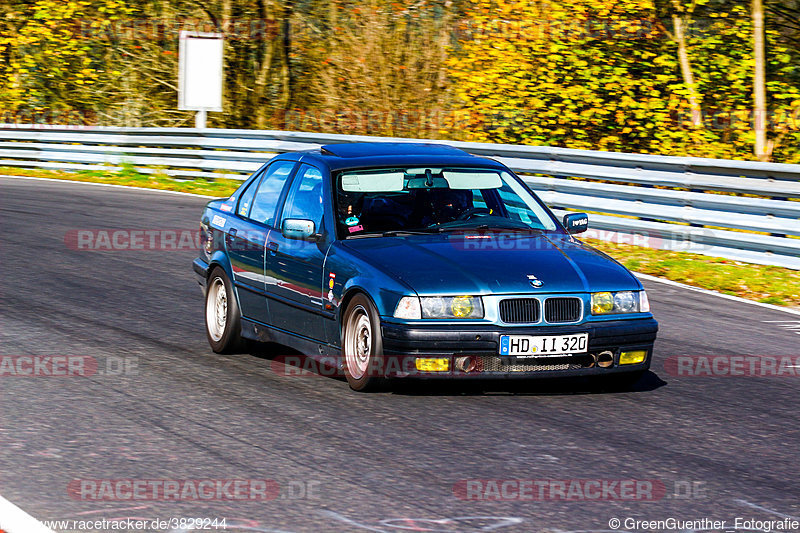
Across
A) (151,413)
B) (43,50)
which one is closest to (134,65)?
(43,50)

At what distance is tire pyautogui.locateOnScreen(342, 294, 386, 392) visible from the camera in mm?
7102

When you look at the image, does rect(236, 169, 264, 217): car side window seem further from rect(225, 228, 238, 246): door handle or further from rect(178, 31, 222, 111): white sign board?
rect(178, 31, 222, 111): white sign board

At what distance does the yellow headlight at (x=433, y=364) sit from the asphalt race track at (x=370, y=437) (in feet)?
0.72

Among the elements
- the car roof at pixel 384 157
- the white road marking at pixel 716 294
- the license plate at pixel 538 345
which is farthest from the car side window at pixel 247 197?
the white road marking at pixel 716 294

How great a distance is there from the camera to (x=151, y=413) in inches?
270

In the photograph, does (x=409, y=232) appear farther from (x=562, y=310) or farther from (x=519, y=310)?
(x=562, y=310)

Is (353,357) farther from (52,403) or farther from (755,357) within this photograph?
(755,357)

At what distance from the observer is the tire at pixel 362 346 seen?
7.10 metres

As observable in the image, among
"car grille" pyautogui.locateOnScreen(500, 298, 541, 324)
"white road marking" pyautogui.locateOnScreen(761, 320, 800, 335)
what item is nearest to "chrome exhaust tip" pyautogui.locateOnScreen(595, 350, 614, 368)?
"car grille" pyautogui.locateOnScreen(500, 298, 541, 324)

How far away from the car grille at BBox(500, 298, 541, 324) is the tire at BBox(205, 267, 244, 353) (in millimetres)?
2478

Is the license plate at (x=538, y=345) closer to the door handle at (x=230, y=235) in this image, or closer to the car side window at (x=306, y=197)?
the car side window at (x=306, y=197)

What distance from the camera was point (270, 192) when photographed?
890 centimetres

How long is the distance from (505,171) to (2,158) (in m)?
22.5

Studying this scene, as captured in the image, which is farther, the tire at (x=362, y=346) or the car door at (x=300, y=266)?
the car door at (x=300, y=266)
